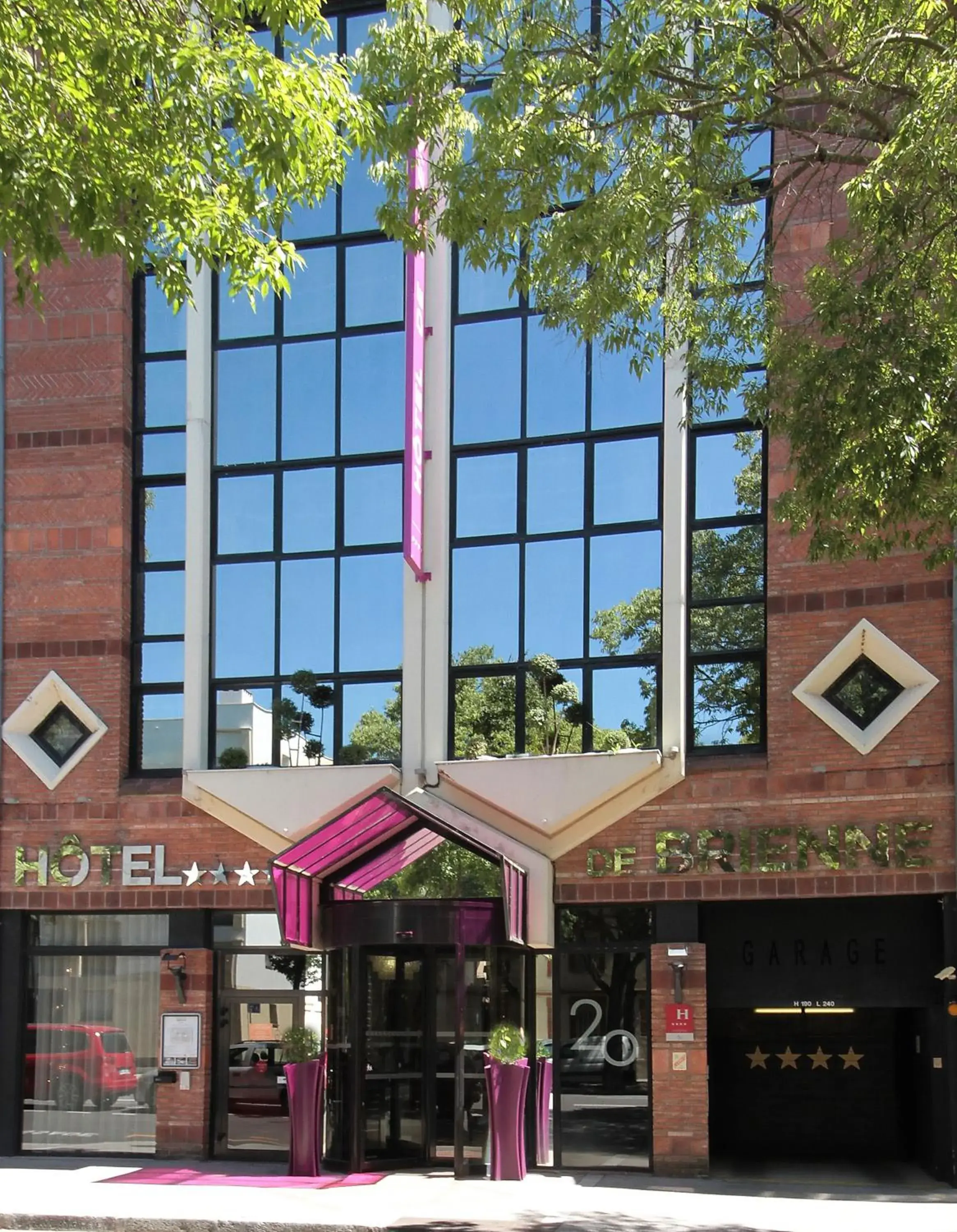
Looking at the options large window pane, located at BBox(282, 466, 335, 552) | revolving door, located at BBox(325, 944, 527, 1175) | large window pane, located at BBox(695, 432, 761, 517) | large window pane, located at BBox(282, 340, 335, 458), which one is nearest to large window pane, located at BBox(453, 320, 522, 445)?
large window pane, located at BBox(282, 340, 335, 458)

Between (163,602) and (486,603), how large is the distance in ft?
13.2

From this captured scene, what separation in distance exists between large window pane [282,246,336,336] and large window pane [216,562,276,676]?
2.89 m

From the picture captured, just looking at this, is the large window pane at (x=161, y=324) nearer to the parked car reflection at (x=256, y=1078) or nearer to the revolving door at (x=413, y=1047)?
the revolving door at (x=413, y=1047)

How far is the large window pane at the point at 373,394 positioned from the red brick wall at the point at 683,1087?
6785 mm

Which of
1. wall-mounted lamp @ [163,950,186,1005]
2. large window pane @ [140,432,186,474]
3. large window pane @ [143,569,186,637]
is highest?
large window pane @ [140,432,186,474]

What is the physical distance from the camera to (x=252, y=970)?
1794 centimetres

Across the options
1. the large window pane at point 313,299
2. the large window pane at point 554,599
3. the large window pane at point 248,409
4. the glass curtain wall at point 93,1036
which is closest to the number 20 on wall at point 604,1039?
the large window pane at point 554,599

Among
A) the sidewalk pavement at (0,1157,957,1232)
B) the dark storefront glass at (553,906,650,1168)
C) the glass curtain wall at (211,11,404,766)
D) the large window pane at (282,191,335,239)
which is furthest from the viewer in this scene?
the large window pane at (282,191,335,239)

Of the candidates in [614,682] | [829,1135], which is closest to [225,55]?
[614,682]

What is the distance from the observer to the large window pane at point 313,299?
1853 centimetres

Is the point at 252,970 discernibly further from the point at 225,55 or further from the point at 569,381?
the point at 225,55

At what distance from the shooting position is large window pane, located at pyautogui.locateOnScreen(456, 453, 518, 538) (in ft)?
57.8

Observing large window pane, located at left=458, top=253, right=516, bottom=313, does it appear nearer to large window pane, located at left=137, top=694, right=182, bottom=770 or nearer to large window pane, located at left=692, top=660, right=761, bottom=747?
large window pane, located at left=692, top=660, right=761, bottom=747

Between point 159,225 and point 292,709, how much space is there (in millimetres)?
7426
